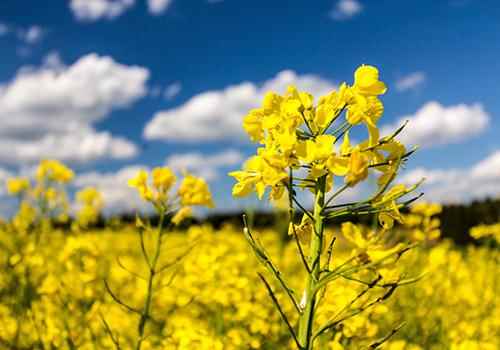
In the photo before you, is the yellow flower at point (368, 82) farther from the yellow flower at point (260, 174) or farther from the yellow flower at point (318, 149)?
the yellow flower at point (260, 174)

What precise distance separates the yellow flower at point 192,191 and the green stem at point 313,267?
1.38 metres

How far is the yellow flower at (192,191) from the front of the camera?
2740 mm

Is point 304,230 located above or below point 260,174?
below

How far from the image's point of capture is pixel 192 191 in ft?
9.01

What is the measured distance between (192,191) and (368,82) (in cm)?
147

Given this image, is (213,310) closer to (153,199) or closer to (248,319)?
(248,319)

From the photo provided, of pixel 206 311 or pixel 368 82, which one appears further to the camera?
pixel 206 311

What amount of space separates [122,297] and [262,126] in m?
4.31

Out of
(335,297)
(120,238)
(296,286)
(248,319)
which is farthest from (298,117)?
(120,238)

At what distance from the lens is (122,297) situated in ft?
17.7

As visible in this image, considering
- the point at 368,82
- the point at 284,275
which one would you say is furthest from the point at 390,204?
the point at 284,275

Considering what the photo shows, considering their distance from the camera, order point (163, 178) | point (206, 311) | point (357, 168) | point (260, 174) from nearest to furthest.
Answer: point (357, 168) < point (260, 174) < point (163, 178) < point (206, 311)

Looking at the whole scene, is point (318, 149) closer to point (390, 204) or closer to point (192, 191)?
point (390, 204)

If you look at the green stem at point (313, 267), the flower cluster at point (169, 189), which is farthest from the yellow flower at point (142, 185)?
the green stem at point (313, 267)
